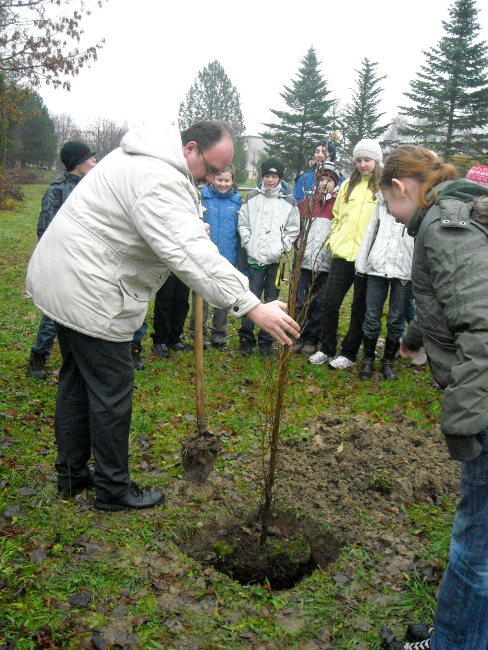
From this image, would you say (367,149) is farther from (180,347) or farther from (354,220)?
(180,347)

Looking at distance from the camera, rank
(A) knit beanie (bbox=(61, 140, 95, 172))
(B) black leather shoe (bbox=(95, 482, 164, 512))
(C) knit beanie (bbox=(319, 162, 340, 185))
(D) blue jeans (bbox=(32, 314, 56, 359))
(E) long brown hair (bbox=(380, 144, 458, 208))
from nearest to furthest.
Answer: (E) long brown hair (bbox=(380, 144, 458, 208)), (B) black leather shoe (bbox=(95, 482, 164, 512)), (A) knit beanie (bbox=(61, 140, 95, 172)), (D) blue jeans (bbox=(32, 314, 56, 359)), (C) knit beanie (bbox=(319, 162, 340, 185))

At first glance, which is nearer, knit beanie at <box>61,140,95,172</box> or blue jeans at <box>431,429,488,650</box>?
blue jeans at <box>431,429,488,650</box>

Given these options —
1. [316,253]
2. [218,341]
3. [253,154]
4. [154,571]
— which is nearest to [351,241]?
[316,253]

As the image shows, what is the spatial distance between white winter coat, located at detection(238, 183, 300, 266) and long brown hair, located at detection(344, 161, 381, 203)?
2.34 feet

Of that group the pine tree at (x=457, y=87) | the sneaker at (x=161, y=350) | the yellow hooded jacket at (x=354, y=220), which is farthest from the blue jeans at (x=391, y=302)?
the pine tree at (x=457, y=87)

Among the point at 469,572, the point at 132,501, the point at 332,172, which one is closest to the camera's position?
the point at 469,572

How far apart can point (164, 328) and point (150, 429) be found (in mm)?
2059

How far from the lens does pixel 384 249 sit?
18.1ft

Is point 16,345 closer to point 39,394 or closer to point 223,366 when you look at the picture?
point 39,394

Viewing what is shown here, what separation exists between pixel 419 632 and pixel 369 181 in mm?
4486

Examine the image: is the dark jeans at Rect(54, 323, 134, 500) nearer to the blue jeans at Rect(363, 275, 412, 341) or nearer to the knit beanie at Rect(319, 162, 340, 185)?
the blue jeans at Rect(363, 275, 412, 341)

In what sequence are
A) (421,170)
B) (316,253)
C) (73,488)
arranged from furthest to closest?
(316,253) → (73,488) → (421,170)

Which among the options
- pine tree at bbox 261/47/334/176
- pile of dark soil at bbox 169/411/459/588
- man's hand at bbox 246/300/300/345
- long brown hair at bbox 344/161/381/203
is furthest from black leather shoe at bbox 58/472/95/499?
pine tree at bbox 261/47/334/176

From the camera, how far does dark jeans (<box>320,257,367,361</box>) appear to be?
19.9 feet
